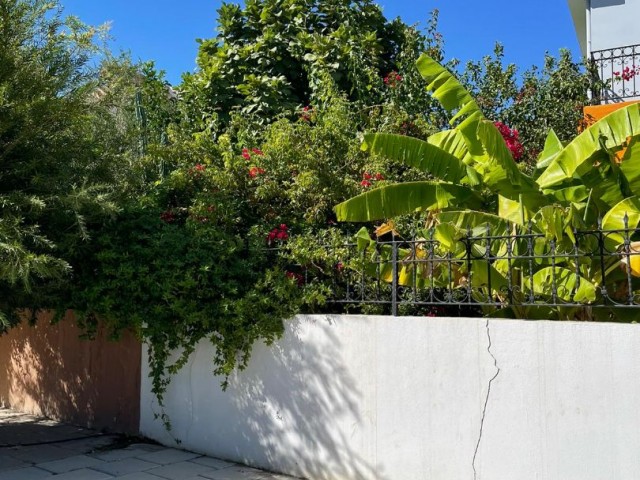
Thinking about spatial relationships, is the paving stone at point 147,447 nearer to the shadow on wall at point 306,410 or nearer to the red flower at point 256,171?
the shadow on wall at point 306,410

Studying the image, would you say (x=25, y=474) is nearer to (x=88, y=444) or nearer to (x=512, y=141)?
(x=88, y=444)

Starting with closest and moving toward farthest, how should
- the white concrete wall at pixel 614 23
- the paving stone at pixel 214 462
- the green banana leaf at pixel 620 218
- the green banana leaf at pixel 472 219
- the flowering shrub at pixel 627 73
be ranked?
the green banana leaf at pixel 620 218
the green banana leaf at pixel 472 219
the paving stone at pixel 214 462
the flowering shrub at pixel 627 73
the white concrete wall at pixel 614 23

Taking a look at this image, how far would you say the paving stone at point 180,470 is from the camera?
5.99 m

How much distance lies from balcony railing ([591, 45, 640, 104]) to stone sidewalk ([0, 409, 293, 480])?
740 cm

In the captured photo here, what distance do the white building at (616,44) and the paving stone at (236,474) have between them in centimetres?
731

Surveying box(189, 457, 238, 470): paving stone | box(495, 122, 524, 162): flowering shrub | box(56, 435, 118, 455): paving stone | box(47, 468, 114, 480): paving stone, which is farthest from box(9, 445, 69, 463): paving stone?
box(495, 122, 524, 162): flowering shrub

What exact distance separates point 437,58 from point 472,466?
21.3 ft

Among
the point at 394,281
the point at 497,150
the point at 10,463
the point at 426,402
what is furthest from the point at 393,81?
the point at 10,463

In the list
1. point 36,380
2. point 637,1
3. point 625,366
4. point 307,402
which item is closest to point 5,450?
point 36,380

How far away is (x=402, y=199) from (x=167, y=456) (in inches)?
152

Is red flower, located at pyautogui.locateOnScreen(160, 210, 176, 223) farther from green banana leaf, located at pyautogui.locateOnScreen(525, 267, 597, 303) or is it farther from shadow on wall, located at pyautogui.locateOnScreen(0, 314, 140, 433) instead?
green banana leaf, located at pyautogui.locateOnScreen(525, 267, 597, 303)

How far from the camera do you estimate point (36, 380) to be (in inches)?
368

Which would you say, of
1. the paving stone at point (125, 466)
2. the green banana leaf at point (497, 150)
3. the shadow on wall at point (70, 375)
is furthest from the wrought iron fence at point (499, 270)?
the shadow on wall at point (70, 375)

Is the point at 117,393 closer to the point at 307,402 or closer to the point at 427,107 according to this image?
the point at 307,402
